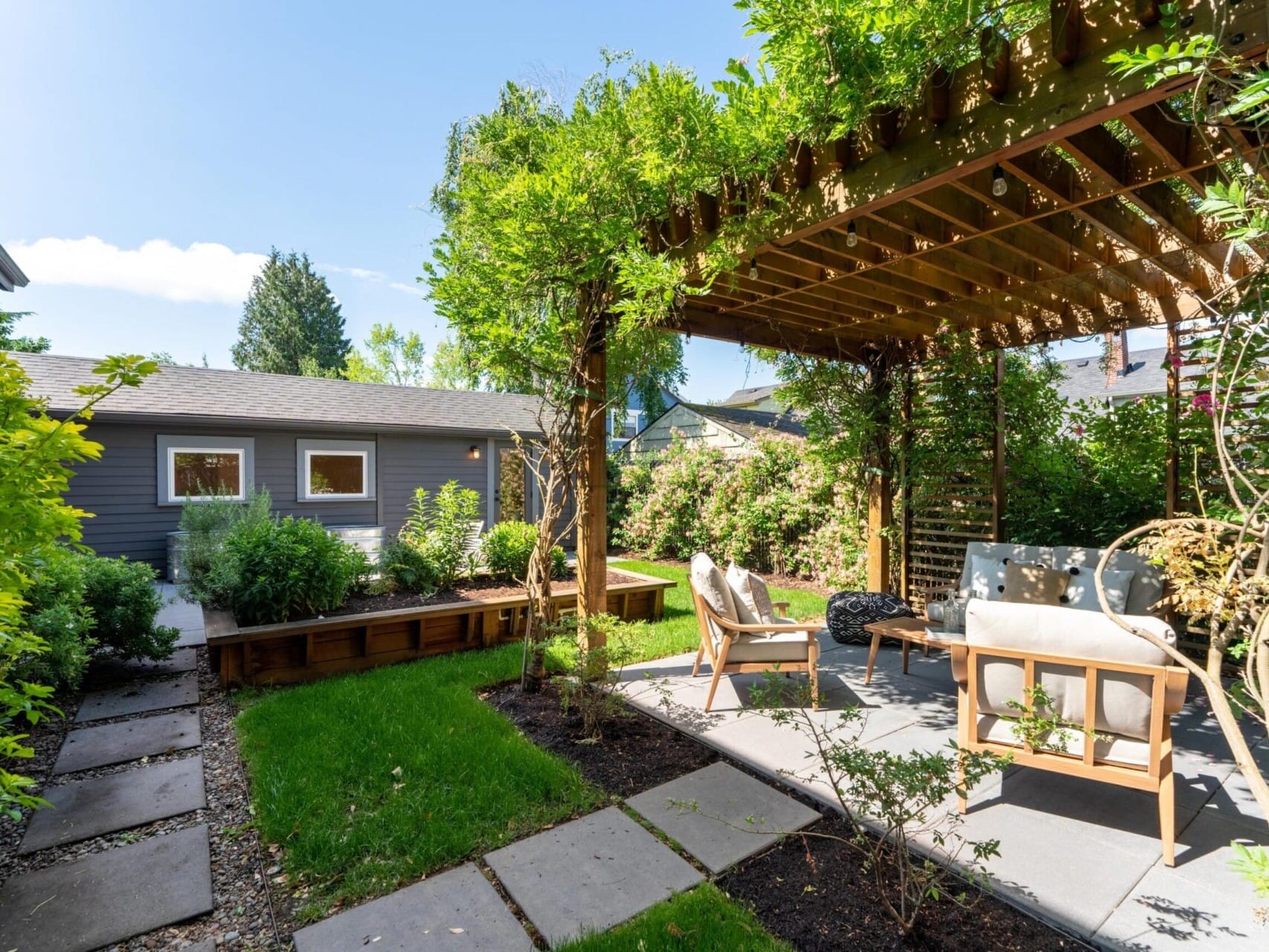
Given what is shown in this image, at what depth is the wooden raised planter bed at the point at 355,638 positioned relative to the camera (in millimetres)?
4078

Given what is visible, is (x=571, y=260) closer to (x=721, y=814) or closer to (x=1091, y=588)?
(x=721, y=814)

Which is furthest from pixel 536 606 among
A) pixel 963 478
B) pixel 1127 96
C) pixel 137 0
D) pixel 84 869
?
pixel 137 0

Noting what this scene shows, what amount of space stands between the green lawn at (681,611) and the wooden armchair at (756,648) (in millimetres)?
529

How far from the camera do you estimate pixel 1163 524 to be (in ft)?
4.90

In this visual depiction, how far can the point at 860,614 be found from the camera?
5.13 metres

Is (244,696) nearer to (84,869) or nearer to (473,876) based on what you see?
(84,869)

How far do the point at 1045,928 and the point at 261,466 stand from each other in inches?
399

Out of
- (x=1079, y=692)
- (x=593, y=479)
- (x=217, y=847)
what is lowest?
(x=217, y=847)

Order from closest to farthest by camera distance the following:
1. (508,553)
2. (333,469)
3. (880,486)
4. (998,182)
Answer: (998,182) → (508,553) → (880,486) → (333,469)

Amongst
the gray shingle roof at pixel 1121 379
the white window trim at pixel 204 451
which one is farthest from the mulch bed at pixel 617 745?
the gray shingle roof at pixel 1121 379

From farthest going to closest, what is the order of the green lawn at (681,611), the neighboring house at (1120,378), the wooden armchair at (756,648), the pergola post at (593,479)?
1. the neighboring house at (1120,378)
2. the green lawn at (681,611)
3. the pergola post at (593,479)
4. the wooden armchair at (756,648)

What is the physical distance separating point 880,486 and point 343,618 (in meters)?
5.06

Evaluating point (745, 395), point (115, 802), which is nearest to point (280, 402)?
point (115, 802)

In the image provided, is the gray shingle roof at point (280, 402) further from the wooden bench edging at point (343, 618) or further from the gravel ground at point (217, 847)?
the gravel ground at point (217, 847)
